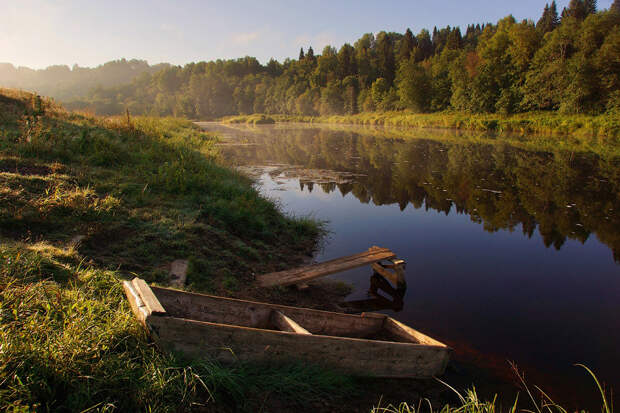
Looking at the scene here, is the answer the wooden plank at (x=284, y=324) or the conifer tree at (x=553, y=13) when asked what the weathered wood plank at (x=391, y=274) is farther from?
the conifer tree at (x=553, y=13)

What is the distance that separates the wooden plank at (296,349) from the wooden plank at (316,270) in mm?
2288

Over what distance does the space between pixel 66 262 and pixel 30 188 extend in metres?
2.96

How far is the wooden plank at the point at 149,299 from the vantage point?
2.74m

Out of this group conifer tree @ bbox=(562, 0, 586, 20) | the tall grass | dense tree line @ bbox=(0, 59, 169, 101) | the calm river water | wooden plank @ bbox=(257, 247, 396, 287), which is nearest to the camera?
the tall grass

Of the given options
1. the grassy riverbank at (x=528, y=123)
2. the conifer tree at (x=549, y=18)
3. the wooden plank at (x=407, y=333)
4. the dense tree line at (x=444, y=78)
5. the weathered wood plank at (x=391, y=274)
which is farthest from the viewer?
the conifer tree at (x=549, y=18)

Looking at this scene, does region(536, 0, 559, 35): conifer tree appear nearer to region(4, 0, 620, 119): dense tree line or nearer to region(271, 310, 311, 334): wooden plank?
region(4, 0, 620, 119): dense tree line

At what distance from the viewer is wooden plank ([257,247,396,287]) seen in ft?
18.3

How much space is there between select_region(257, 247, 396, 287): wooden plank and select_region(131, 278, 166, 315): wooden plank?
8.02 ft

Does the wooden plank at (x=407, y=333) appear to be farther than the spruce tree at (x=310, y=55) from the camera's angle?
No

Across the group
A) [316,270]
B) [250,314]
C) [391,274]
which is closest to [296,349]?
[250,314]

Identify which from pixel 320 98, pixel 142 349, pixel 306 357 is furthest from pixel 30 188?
pixel 320 98

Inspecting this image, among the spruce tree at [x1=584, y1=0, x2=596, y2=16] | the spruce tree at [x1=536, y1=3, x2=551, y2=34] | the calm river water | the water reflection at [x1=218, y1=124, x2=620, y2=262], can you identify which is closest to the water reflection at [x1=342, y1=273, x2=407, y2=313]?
the calm river water

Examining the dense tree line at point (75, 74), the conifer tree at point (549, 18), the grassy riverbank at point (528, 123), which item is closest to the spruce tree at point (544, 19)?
the conifer tree at point (549, 18)

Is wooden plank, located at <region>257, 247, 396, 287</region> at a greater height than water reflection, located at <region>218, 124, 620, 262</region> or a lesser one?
lesser
